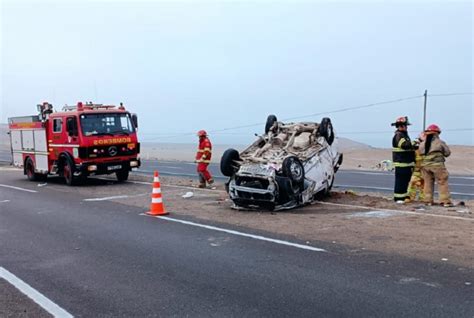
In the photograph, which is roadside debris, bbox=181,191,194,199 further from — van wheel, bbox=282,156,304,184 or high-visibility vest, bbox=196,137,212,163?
van wheel, bbox=282,156,304,184

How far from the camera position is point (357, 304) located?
5008mm

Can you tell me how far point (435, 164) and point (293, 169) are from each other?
10.2ft

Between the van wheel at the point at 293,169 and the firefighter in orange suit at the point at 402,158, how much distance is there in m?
2.25

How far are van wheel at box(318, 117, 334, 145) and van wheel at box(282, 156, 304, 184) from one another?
1.48m

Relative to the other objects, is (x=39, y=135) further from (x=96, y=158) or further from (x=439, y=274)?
(x=439, y=274)

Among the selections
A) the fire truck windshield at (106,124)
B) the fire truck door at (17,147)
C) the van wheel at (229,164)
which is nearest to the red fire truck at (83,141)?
the fire truck windshield at (106,124)

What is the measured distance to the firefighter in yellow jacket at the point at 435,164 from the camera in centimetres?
1082

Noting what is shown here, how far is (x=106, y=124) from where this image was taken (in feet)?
56.1

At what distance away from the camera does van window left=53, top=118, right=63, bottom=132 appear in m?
17.3

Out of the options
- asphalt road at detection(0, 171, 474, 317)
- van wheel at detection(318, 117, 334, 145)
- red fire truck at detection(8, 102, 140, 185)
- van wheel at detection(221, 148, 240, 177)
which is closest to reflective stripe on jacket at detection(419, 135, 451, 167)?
van wheel at detection(318, 117, 334, 145)

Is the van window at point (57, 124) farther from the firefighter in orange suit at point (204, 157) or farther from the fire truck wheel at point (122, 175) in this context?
the firefighter in orange suit at point (204, 157)

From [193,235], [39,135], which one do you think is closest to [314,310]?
[193,235]

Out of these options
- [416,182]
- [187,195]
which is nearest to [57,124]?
[187,195]

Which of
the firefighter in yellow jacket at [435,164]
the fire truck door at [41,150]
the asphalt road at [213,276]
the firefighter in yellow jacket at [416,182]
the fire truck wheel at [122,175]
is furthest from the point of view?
the fire truck door at [41,150]
